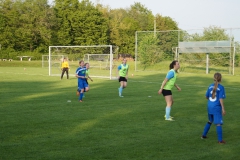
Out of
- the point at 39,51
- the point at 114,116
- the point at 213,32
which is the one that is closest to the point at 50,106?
the point at 114,116

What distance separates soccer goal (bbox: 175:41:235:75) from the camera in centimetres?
4031

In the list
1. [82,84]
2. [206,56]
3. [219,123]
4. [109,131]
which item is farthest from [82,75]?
[206,56]

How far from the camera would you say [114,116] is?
1174 centimetres

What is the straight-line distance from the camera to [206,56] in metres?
42.3

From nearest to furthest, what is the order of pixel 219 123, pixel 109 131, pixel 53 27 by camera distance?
pixel 219 123
pixel 109 131
pixel 53 27

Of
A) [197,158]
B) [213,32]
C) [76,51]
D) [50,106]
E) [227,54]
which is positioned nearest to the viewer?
[197,158]

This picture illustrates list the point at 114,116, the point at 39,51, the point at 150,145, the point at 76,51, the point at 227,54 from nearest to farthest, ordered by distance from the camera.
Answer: the point at 150,145 < the point at 114,116 < the point at 76,51 < the point at 227,54 < the point at 39,51

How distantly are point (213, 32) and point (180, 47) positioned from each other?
5031mm

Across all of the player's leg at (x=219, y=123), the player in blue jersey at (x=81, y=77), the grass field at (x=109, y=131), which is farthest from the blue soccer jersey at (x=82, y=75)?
the player's leg at (x=219, y=123)

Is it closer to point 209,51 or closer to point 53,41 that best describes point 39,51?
point 53,41

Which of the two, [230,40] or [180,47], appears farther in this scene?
[180,47]

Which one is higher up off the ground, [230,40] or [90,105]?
[230,40]

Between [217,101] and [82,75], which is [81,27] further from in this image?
[217,101]

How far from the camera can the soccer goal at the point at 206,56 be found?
40.3m
